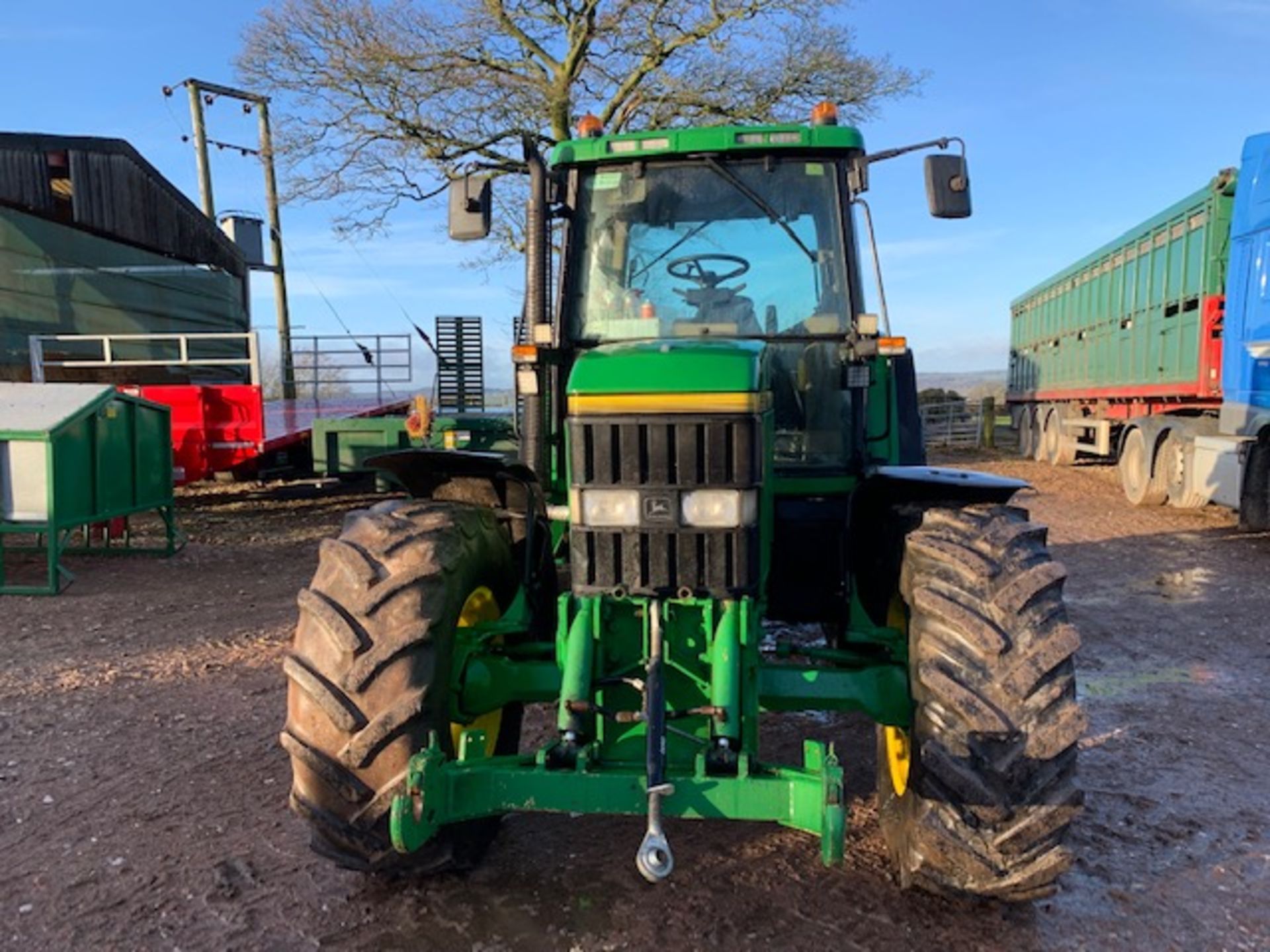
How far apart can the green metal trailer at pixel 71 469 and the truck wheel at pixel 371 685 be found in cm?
572

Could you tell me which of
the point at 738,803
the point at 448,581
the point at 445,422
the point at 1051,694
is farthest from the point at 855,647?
the point at 445,422

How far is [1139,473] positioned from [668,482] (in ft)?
39.9

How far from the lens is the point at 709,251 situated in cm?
432

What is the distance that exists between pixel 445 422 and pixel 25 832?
6125 millimetres

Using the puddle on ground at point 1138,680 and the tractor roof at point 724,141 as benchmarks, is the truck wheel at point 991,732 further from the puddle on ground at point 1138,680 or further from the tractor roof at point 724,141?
the puddle on ground at point 1138,680

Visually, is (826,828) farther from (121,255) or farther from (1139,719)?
(121,255)

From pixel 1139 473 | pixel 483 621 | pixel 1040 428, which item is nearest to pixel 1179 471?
pixel 1139 473

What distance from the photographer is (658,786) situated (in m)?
2.53

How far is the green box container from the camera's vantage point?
1123 centimetres

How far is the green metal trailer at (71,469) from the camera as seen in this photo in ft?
25.2

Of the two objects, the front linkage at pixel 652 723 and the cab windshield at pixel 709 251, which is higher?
the cab windshield at pixel 709 251

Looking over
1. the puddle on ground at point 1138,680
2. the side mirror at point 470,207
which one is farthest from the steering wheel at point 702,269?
the puddle on ground at point 1138,680

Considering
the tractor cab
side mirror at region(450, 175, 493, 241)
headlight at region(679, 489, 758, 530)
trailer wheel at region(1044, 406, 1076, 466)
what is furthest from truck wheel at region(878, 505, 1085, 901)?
trailer wheel at region(1044, 406, 1076, 466)

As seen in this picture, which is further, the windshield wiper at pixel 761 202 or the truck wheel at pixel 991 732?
the windshield wiper at pixel 761 202
